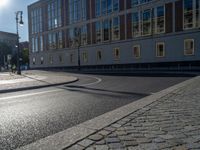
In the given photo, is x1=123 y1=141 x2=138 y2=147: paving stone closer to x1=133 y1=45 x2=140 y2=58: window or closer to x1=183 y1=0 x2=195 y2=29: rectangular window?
x1=183 y1=0 x2=195 y2=29: rectangular window

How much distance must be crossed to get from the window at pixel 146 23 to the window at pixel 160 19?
1424 millimetres

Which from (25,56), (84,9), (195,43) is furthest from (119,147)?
(25,56)

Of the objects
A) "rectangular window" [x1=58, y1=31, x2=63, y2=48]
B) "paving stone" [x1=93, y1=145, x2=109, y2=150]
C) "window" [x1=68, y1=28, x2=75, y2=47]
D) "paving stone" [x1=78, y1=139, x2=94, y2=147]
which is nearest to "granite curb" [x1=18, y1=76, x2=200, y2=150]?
"paving stone" [x1=78, y1=139, x2=94, y2=147]

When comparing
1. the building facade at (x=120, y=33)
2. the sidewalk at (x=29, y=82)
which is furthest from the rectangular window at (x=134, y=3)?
the sidewalk at (x=29, y=82)

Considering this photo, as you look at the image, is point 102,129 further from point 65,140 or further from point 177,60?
point 177,60

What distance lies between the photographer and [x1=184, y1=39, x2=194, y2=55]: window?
3056 cm

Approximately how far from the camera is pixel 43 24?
58812 millimetres

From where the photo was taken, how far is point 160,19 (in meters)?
33.8

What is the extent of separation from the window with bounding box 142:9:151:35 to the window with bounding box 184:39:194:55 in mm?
6480

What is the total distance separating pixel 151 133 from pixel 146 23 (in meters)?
33.5

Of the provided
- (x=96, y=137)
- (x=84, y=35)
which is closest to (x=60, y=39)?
(x=84, y=35)

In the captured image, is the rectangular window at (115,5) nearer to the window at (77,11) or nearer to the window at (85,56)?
the window at (77,11)

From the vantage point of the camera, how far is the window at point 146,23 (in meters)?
35.2

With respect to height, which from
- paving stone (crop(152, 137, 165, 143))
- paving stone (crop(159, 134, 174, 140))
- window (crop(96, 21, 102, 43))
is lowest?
paving stone (crop(152, 137, 165, 143))
